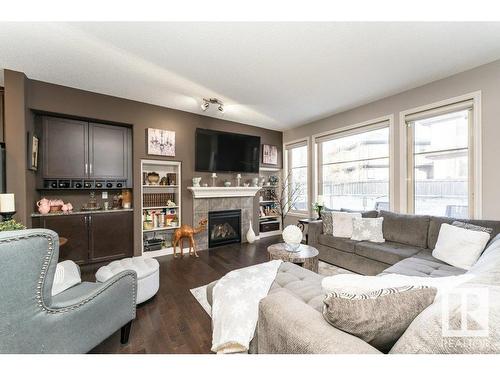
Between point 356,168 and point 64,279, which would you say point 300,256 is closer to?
point 64,279

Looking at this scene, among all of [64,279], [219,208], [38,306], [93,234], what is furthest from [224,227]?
[38,306]

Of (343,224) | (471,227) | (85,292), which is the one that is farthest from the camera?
(343,224)

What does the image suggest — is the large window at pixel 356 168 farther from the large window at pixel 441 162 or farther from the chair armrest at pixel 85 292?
the chair armrest at pixel 85 292

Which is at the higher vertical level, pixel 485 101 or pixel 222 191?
pixel 485 101

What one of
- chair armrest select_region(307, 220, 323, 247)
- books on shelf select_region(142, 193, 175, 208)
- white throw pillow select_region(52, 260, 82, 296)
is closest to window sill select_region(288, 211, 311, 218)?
chair armrest select_region(307, 220, 323, 247)

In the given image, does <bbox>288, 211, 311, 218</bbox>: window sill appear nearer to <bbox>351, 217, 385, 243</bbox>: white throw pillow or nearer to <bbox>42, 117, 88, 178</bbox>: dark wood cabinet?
<bbox>351, 217, 385, 243</bbox>: white throw pillow

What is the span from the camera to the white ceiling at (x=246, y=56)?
198 centimetres

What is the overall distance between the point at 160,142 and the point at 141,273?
2455 millimetres

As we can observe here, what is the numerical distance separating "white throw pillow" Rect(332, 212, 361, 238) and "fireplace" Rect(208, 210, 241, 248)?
2.10 m

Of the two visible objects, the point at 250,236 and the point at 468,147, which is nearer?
the point at 468,147

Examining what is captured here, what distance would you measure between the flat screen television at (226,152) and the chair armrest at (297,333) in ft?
11.4

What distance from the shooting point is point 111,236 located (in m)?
3.43

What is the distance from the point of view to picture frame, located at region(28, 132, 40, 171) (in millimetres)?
2762

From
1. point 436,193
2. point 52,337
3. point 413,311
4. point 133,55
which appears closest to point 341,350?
point 413,311
